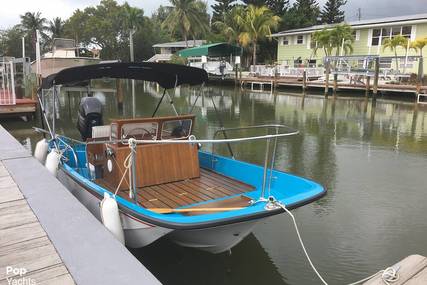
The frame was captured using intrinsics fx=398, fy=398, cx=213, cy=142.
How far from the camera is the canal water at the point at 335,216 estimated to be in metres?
5.05

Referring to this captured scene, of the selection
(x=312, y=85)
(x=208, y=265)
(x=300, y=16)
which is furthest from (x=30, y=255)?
(x=300, y=16)

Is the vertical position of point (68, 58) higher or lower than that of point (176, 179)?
higher

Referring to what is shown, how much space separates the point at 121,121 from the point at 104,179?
1033 millimetres

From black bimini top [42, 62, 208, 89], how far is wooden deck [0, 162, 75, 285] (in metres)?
2.11

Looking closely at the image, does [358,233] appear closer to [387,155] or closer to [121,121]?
[121,121]

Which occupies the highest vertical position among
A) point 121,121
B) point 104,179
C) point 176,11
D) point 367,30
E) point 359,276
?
point 176,11

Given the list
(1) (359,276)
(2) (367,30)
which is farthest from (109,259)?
(2) (367,30)

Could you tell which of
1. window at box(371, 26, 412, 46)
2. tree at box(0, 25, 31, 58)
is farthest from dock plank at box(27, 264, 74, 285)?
tree at box(0, 25, 31, 58)

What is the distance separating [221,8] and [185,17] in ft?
19.0

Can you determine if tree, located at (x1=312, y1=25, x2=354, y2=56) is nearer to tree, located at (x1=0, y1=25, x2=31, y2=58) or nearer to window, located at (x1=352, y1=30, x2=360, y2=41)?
window, located at (x1=352, y1=30, x2=360, y2=41)

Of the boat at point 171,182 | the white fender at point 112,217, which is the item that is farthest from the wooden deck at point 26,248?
the boat at point 171,182

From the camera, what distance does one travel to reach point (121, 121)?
5.45 metres

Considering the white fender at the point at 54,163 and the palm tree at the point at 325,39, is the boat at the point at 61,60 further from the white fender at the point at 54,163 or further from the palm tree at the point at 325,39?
the palm tree at the point at 325,39

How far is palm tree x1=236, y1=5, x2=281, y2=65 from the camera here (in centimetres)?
3962
